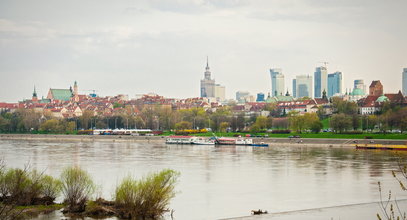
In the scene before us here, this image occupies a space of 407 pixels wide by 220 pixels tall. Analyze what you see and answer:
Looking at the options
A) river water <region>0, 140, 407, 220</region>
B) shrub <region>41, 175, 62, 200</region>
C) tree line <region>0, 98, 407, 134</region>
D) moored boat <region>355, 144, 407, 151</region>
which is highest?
tree line <region>0, 98, 407, 134</region>

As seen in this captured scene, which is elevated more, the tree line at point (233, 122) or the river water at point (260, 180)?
the tree line at point (233, 122)

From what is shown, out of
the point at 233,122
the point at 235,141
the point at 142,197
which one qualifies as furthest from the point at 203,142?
the point at 142,197

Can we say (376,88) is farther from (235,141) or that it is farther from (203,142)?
(235,141)

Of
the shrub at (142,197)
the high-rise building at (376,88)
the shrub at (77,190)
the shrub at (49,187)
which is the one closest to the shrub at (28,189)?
the shrub at (49,187)

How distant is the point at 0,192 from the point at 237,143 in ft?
→ 181

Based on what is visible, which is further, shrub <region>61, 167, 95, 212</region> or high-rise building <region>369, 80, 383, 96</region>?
high-rise building <region>369, 80, 383, 96</region>

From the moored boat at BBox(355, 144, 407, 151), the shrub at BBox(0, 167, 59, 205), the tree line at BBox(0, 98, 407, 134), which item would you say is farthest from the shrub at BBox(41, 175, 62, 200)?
the tree line at BBox(0, 98, 407, 134)

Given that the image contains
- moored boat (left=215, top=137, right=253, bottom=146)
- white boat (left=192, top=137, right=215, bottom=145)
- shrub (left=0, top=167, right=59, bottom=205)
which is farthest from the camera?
white boat (left=192, top=137, right=215, bottom=145)

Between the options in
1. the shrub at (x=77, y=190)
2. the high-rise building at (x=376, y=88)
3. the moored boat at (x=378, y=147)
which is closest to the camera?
the shrub at (x=77, y=190)

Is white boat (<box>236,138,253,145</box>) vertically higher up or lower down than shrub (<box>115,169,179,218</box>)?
higher up

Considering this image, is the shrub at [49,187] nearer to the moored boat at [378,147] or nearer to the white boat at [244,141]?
the moored boat at [378,147]

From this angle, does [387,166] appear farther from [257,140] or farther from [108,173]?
[257,140]

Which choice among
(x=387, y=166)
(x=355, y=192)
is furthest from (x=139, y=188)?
(x=387, y=166)

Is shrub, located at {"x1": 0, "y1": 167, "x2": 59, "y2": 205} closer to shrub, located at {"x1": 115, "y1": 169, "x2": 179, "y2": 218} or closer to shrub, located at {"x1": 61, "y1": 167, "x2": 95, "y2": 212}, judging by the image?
shrub, located at {"x1": 61, "y1": 167, "x2": 95, "y2": 212}
